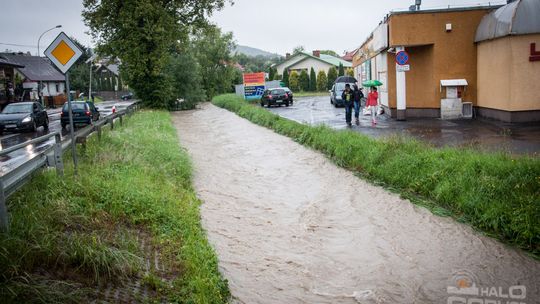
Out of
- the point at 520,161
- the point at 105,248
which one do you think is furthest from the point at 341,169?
the point at 105,248

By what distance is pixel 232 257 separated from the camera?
26.1 feet

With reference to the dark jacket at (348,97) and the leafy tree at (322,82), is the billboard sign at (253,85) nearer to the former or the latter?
the dark jacket at (348,97)

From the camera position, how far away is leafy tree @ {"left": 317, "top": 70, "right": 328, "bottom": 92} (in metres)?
72.1

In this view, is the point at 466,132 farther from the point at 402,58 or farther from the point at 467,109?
the point at 467,109

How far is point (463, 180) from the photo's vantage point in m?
9.95

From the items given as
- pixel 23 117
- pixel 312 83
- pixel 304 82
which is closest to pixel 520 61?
pixel 23 117

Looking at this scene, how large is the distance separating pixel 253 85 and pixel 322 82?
27.2 meters

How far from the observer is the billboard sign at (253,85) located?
46906 mm

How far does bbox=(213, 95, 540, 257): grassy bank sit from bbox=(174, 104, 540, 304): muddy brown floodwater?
361mm

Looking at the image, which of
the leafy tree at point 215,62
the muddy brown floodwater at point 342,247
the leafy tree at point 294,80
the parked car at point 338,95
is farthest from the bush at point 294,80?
the muddy brown floodwater at point 342,247

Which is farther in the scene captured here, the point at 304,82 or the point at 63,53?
the point at 304,82

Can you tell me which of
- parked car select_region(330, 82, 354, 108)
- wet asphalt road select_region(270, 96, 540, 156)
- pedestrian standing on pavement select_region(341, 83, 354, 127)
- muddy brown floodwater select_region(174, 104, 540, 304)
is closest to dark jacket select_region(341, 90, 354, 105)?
pedestrian standing on pavement select_region(341, 83, 354, 127)

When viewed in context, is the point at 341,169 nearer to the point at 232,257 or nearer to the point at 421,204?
the point at 421,204

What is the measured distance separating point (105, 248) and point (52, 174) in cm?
371
